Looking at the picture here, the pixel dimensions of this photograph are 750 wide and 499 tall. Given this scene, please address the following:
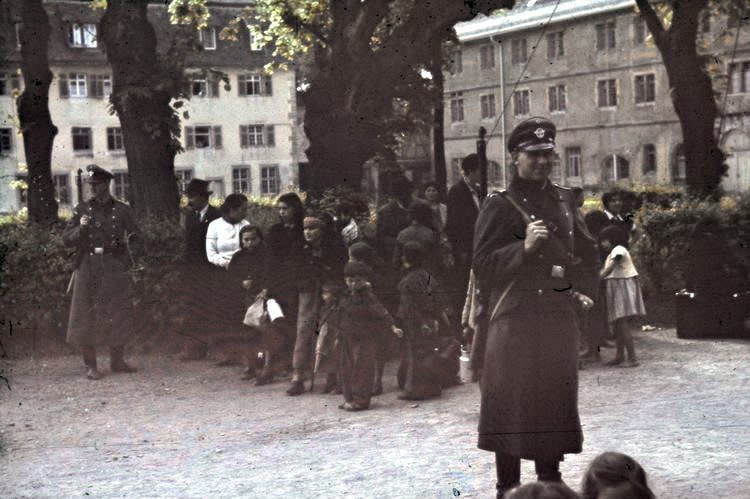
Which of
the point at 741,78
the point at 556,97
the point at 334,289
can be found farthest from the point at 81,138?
the point at 334,289

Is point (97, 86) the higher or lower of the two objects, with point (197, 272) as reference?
higher

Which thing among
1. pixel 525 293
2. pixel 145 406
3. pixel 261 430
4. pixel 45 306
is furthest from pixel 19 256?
pixel 525 293

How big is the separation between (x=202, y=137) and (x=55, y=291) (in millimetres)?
56785

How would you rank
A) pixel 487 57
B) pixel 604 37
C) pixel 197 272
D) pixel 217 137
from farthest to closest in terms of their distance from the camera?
pixel 217 137, pixel 604 37, pixel 487 57, pixel 197 272

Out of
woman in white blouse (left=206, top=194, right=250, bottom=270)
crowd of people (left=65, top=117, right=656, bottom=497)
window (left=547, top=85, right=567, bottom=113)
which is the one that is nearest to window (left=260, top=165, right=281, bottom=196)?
window (left=547, top=85, right=567, bottom=113)

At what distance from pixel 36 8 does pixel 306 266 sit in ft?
25.9

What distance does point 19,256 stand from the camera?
16.1 metres

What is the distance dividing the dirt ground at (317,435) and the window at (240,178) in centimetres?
5833

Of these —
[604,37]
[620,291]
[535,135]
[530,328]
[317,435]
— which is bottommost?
[317,435]

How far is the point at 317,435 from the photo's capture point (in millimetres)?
10422

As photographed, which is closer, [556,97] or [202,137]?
[556,97]

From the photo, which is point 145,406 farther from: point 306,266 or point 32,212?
point 32,212

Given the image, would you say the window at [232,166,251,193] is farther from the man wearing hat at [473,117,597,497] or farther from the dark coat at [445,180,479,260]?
the man wearing hat at [473,117,597,497]

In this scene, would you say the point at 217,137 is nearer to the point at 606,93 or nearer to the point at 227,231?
the point at 606,93
